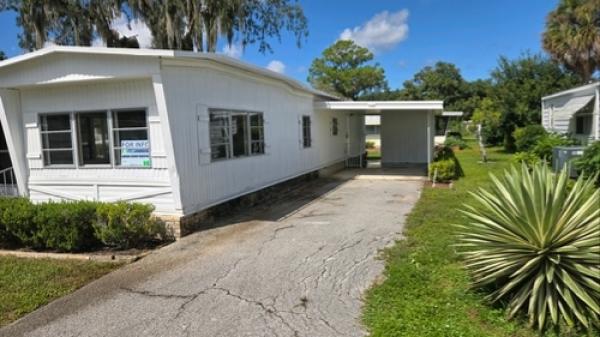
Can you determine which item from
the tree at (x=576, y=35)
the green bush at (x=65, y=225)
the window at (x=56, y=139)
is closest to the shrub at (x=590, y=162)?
the green bush at (x=65, y=225)

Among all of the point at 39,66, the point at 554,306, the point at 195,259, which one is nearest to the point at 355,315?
the point at 554,306

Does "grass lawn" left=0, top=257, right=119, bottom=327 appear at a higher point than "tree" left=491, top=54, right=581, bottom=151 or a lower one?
lower

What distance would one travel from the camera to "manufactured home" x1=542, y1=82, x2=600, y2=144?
46.5 feet

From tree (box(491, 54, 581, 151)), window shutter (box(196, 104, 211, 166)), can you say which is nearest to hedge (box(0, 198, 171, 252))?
window shutter (box(196, 104, 211, 166))

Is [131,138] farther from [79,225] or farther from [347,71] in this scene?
[347,71]

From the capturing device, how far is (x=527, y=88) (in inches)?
891

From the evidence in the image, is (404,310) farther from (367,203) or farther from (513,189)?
(367,203)

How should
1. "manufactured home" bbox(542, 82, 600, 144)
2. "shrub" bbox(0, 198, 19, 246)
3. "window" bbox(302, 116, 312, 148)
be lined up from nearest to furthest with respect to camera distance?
"shrub" bbox(0, 198, 19, 246), "window" bbox(302, 116, 312, 148), "manufactured home" bbox(542, 82, 600, 144)

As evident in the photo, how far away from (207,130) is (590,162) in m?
9.22

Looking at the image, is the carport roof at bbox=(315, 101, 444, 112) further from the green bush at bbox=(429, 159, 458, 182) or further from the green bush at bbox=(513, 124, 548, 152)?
the green bush at bbox=(513, 124, 548, 152)

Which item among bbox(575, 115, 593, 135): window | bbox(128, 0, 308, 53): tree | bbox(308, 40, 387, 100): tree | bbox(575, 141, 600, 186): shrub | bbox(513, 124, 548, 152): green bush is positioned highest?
bbox(308, 40, 387, 100): tree

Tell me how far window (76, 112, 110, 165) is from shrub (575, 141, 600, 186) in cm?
1059

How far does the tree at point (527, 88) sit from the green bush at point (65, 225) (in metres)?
21.6

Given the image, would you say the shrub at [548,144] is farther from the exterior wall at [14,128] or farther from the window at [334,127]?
the exterior wall at [14,128]
